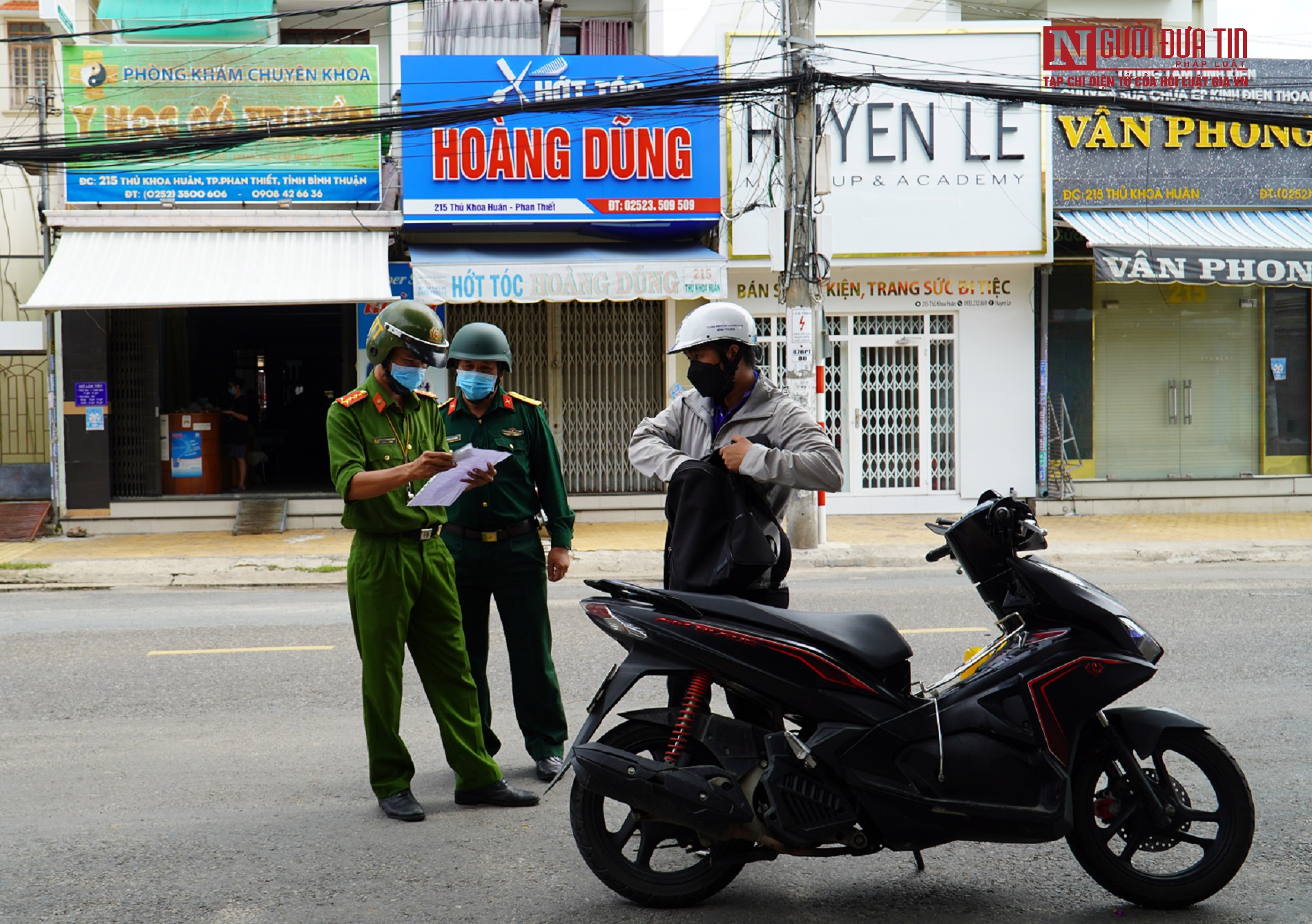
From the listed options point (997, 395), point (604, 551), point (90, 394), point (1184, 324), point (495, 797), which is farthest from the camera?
point (1184, 324)

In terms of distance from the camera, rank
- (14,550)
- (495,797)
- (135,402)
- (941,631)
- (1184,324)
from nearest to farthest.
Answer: (495,797)
(941,631)
(14,550)
(135,402)
(1184,324)

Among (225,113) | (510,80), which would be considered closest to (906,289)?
(510,80)

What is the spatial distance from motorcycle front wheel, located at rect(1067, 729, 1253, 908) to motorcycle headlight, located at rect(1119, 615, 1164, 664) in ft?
0.80

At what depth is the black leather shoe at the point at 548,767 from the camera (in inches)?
203

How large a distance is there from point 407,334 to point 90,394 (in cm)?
1231

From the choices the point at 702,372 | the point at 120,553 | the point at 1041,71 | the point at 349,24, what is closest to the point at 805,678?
the point at 702,372

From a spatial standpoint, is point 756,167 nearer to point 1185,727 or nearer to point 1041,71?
point 1041,71

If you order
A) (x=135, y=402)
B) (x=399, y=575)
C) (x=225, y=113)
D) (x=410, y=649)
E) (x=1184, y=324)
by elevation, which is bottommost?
(x=410, y=649)

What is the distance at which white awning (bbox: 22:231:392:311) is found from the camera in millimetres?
13586

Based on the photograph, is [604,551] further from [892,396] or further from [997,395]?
[997,395]

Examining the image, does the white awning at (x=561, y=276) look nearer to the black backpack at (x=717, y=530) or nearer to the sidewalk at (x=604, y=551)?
the sidewalk at (x=604, y=551)

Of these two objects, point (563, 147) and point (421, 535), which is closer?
point (421, 535)

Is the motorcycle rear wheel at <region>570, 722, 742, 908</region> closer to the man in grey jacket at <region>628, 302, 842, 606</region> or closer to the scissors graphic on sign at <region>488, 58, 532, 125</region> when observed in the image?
the man in grey jacket at <region>628, 302, 842, 606</region>

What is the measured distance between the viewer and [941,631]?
8.35 m
